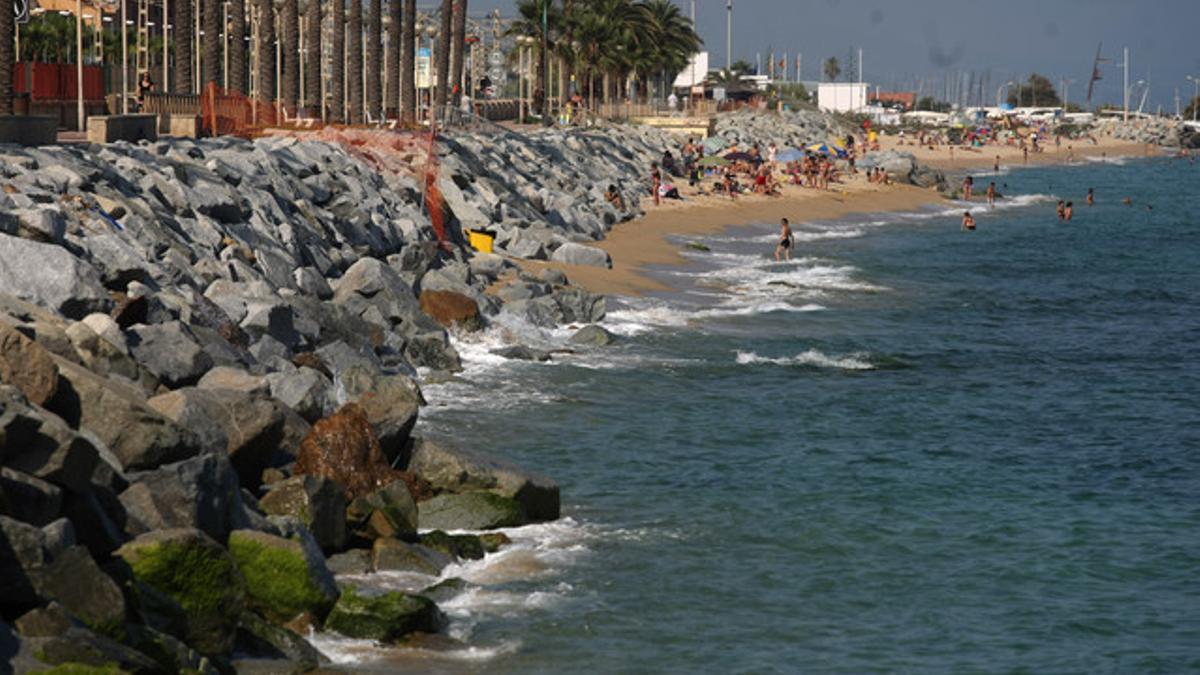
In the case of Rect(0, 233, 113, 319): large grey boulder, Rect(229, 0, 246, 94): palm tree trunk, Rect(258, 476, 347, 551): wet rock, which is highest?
Rect(229, 0, 246, 94): palm tree trunk

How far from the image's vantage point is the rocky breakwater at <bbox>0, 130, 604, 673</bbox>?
12938 mm

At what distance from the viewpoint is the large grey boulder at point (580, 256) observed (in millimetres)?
43531

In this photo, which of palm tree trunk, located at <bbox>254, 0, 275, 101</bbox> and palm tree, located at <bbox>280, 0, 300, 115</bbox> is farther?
palm tree, located at <bbox>280, 0, 300, 115</bbox>

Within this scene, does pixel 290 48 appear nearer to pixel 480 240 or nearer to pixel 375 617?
pixel 480 240

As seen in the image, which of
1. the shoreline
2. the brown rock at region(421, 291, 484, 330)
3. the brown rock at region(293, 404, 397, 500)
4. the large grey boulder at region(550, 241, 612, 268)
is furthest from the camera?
the large grey boulder at region(550, 241, 612, 268)

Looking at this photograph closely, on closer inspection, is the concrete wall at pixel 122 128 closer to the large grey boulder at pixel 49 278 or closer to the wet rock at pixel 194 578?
the large grey boulder at pixel 49 278

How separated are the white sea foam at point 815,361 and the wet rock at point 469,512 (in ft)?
44.6

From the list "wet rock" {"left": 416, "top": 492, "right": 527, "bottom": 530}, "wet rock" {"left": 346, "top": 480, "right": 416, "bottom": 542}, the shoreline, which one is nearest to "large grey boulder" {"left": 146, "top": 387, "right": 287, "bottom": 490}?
"wet rock" {"left": 346, "top": 480, "right": 416, "bottom": 542}

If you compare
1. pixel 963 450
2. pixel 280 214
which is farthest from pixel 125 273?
Answer: pixel 963 450

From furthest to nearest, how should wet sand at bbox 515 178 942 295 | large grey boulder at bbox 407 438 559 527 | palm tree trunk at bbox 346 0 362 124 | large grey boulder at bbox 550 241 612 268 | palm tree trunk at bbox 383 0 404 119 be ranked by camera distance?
1. palm tree trunk at bbox 383 0 404 119
2. palm tree trunk at bbox 346 0 362 124
3. large grey boulder at bbox 550 241 612 268
4. wet sand at bbox 515 178 942 295
5. large grey boulder at bbox 407 438 559 527

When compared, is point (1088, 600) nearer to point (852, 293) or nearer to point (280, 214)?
point (280, 214)

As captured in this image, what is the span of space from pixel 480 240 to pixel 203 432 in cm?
2663

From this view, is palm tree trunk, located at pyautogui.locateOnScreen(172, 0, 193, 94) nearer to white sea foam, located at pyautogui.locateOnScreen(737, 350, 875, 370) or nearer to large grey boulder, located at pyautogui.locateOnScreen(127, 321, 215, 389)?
white sea foam, located at pyautogui.locateOnScreen(737, 350, 875, 370)

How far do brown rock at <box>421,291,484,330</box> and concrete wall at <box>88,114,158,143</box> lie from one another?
25.3 ft
